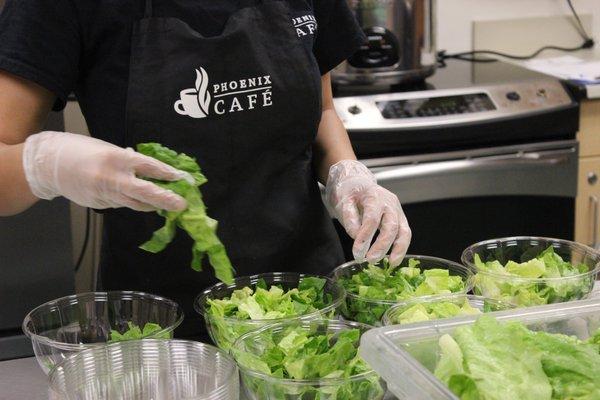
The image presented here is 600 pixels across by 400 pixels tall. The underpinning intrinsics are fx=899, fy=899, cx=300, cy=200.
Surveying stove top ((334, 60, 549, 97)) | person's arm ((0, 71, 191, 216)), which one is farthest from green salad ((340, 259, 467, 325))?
stove top ((334, 60, 549, 97))

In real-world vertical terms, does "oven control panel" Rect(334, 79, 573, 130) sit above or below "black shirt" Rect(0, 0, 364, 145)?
below

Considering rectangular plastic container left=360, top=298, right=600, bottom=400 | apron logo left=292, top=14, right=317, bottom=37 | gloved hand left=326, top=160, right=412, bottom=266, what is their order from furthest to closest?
apron logo left=292, top=14, right=317, bottom=37 → gloved hand left=326, top=160, right=412, bottom=266 → rectangular plastic container left=360, top=298, right=600, bottom=400

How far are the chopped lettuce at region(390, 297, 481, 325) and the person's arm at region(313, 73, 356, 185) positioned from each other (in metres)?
0.55

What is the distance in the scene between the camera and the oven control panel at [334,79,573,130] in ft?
9.11

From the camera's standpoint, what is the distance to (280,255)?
182cm

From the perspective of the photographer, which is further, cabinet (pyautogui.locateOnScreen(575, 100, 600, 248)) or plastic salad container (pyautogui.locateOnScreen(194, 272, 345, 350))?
cabinet (pyautogui.locateOnScreen(575, 100, 600, 248))

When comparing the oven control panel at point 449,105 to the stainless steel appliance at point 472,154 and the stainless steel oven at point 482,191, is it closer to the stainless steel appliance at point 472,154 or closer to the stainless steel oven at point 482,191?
the stainless steel appliance at point 472,154

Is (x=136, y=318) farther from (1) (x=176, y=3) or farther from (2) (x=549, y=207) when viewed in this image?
(2) (x=549, y=207)

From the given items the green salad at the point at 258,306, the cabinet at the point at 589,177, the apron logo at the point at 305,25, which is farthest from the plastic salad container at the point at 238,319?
the cabinet at the point at 589,177

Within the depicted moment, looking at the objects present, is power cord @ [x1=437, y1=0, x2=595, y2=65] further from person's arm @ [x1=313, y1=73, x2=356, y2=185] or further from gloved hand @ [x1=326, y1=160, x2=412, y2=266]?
gloved hand @ [x1=326, y1=160, x2=412, y2=266]

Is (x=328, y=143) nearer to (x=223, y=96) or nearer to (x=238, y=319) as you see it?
(x=223, y=96)

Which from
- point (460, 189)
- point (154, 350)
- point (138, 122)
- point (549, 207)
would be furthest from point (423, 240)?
point (154, 350)

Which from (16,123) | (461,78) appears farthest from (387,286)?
(461,78)

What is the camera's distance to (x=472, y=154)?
9.34ft
